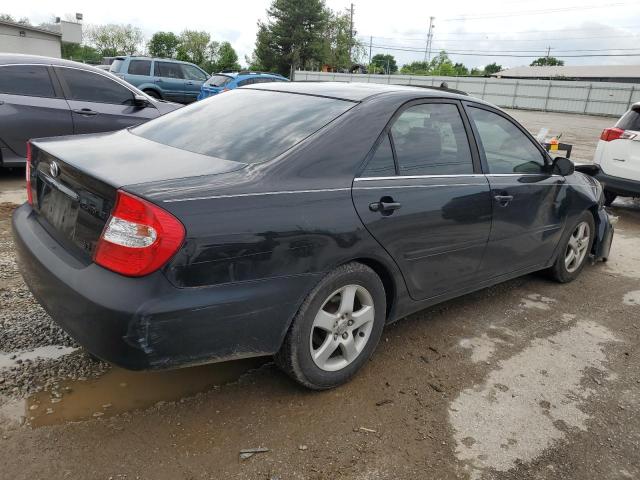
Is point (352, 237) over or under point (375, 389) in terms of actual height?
over

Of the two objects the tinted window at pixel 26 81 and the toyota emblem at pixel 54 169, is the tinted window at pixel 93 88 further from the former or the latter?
the toyota emblem at pixel 54 169

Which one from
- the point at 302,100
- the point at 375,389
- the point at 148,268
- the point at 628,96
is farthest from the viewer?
the point at 628,96

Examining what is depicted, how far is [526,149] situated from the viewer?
3.95m

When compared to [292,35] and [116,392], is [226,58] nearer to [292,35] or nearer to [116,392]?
[292,35]

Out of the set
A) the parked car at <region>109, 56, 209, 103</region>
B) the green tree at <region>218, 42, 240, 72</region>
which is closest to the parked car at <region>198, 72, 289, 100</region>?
the parked car at <region>109, 56, 209, 103</region>

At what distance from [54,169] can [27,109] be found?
460 centimetres

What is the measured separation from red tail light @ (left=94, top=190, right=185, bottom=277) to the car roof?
141 centimetres

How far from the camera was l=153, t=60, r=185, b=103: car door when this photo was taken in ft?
53.2

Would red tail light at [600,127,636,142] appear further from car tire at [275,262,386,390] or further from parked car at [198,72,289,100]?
parked car at [198,72,289,100]

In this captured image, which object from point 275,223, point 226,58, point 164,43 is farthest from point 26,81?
point 164,43

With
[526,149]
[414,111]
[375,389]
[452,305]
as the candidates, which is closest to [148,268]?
[375,389]

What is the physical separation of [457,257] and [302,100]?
137cm

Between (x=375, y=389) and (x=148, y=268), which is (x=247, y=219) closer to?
(x=148, y=268)

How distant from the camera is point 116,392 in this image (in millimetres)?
2613
